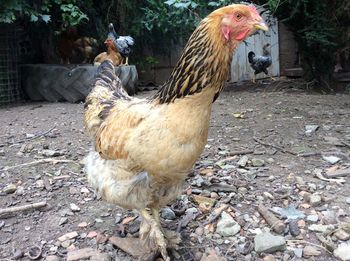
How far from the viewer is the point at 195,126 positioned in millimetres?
2199

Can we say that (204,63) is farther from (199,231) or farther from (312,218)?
(312,218)

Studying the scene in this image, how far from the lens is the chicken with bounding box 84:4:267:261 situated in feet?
7.14

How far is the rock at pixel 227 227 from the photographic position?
9.27ft

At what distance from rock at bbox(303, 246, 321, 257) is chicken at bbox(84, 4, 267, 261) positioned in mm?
882

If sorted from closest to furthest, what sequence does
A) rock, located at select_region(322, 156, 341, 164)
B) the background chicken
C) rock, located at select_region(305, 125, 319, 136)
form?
rock, located at select_region(322, 156, 341, 164) → rock, located at select_region(305, 125, 319, 136) → the background chicken

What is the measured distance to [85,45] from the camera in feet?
26.6

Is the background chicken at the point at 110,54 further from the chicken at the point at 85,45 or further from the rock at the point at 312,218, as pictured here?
the rock at the point at 312,218

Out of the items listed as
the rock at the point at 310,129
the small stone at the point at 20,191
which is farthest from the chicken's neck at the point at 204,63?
the rock at the point at 310,129

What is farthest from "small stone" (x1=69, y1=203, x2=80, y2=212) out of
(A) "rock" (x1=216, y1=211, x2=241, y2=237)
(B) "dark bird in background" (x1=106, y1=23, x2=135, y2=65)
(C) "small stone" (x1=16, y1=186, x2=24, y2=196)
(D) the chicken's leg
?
(B) "dark bird in background" (x1=106, y1=23, x2=135, y2=65)

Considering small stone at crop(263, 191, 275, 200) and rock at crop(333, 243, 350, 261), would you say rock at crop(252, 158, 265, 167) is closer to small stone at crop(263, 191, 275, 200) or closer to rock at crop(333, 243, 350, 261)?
small stone at crop(263, 191, 275, 200)

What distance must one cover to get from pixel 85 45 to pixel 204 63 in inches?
251

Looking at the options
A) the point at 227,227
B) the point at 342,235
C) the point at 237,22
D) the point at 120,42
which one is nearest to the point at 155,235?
the point at 227,227

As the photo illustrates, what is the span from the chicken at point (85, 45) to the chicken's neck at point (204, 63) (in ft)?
20.5

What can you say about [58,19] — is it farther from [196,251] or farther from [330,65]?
[196,251]
